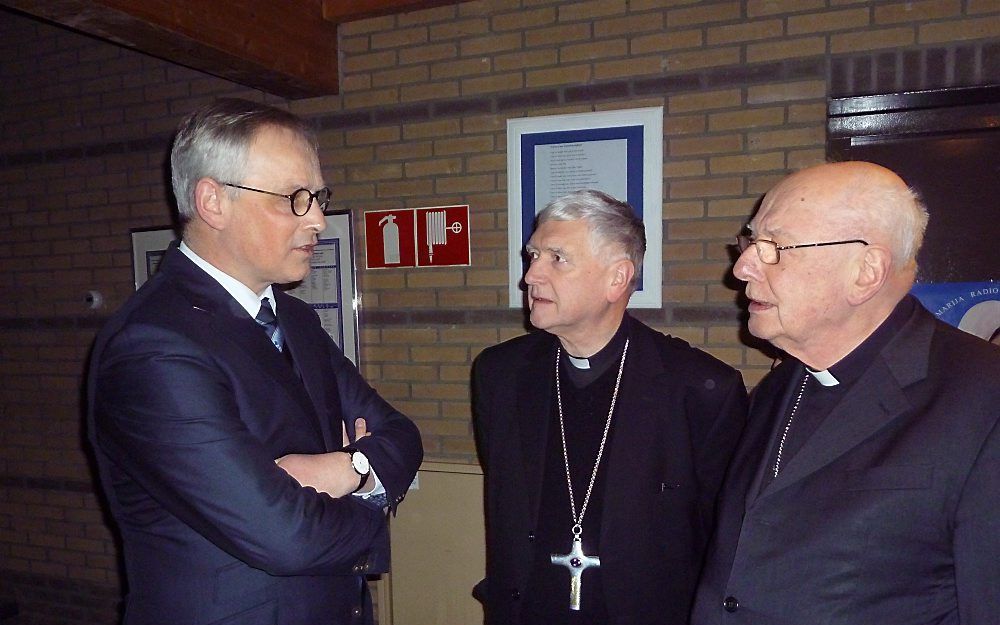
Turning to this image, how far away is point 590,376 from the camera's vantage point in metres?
2.41

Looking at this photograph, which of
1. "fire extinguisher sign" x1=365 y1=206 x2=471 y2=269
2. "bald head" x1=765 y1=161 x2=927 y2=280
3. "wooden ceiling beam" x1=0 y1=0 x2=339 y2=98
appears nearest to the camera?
"bald head" x1=765 y1=161 x2=927 y2=280

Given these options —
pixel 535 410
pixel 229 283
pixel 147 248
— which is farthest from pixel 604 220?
pixel 147 248

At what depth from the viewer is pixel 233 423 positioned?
5.03 feet

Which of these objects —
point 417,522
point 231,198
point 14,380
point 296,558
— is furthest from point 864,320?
point 14,380

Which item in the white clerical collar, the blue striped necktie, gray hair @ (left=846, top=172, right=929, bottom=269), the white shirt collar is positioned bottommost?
the white clerical collar

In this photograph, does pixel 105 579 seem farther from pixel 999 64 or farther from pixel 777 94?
pixel 999 64

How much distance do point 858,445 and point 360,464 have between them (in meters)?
1.29

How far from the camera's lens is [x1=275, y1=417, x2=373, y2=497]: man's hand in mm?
1654

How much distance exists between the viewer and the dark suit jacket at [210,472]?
150 centimetres

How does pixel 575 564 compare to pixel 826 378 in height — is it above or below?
below

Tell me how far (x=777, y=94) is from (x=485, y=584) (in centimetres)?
259

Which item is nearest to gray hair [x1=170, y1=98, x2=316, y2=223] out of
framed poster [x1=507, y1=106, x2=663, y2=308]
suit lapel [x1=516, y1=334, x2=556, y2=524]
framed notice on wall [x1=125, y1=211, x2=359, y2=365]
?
suit lapel [x1=516, y1=334, x2=556, y2=524]

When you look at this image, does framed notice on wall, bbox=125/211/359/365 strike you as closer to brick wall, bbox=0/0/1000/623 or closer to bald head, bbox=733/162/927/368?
brick wall, bbox=0/0/1000/623

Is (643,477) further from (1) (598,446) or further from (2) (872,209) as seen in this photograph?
(2) (872,209)
